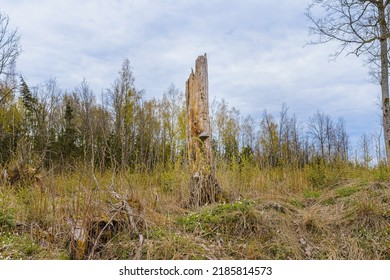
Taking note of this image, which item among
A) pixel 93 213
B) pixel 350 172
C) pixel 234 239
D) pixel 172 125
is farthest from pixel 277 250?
pixel 172 125

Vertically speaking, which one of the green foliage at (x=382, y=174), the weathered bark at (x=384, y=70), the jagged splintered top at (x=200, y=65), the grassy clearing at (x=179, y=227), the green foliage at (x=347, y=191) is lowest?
the grassy clearing at (x=179, y=227)

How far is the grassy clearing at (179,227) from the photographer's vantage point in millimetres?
4156

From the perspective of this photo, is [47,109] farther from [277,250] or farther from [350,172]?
[277,250]

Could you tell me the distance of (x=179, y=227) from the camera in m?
4.77

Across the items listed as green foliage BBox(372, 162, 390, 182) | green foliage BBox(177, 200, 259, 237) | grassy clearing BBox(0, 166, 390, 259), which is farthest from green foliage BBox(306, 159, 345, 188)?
green foliage BBox(177, 200, 259, 237)

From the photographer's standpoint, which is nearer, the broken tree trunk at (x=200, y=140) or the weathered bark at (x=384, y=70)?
the broken tree trunk at (x=200, y=140)

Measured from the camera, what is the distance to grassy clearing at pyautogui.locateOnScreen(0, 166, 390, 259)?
4.16 metres

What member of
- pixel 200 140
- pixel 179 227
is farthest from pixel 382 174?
pixel 179 227

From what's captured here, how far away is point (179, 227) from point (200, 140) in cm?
240

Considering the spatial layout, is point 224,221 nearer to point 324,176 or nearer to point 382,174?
point 382,174

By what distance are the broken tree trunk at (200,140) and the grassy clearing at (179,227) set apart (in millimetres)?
536

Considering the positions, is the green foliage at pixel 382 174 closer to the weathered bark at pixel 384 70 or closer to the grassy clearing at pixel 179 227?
the grassy clearing at pixel 179 227

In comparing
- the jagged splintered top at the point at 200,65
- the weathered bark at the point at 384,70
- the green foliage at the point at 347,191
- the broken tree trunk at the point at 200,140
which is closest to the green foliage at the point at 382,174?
the green foliage at the point at 347,191

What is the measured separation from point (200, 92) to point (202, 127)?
729 mm
